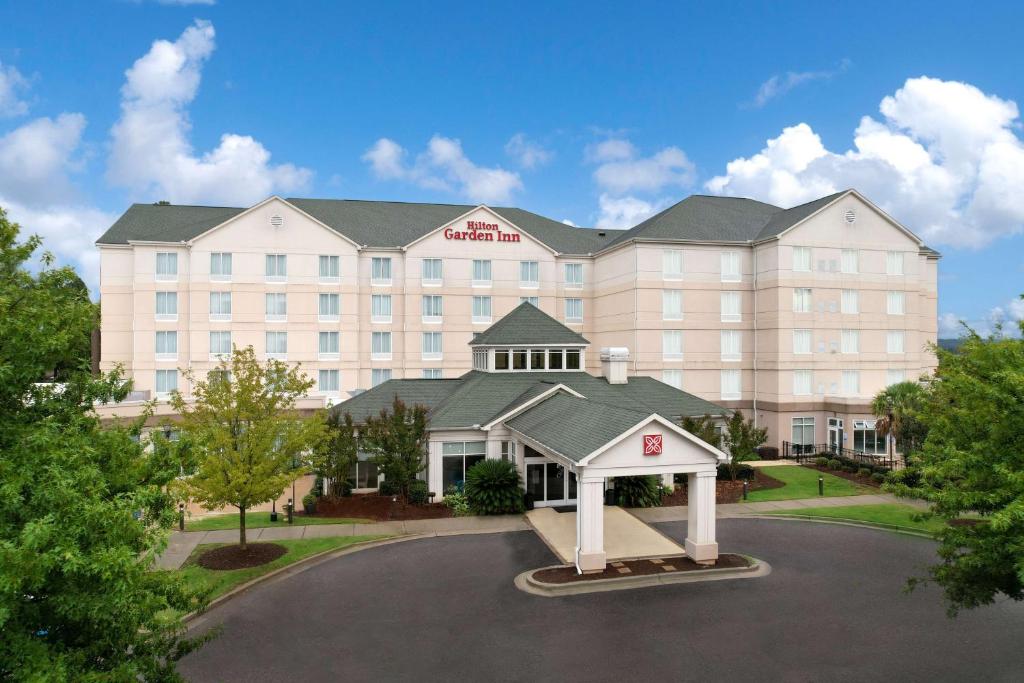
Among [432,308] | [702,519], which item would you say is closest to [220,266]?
[432,308]

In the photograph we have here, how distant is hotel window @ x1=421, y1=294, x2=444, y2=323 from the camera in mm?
45906

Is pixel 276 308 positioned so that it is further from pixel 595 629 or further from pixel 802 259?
pixel 802 259

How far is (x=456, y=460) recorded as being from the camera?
28375mm

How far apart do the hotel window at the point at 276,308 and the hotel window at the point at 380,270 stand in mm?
6161

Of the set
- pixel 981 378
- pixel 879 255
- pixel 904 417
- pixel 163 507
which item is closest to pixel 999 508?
pixel 981 378

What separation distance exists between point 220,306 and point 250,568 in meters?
27.6

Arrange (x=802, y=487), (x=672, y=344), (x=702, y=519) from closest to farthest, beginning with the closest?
(x=702, y=519), (x=802, y=487), (x=672, y=344)

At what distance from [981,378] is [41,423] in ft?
56.8

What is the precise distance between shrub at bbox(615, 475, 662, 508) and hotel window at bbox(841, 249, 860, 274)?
25216 mm

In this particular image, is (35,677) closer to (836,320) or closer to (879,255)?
(836,320)

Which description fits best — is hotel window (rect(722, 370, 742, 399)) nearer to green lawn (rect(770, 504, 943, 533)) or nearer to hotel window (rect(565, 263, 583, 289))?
hotel window (rect(565, 263, 583, 289))

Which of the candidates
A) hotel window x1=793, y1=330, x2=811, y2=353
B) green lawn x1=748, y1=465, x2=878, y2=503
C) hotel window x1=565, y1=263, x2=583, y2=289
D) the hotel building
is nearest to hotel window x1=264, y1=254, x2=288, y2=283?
the hotel building

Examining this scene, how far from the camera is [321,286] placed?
43.7 metres

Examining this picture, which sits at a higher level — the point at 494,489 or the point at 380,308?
the point at 380,308
